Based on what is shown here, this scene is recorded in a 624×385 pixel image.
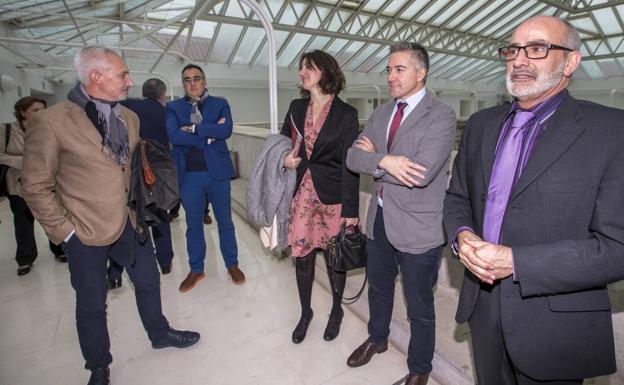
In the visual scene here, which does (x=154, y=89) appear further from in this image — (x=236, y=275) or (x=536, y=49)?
(x=536, y=49)

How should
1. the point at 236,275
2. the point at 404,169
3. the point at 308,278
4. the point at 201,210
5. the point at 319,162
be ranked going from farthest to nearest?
the point at 236,275, the point at 201,210, the point at 308,278, the point at 319,162, the point at 404,169

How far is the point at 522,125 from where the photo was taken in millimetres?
998

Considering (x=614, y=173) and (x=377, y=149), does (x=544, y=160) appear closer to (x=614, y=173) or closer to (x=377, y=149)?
(x=614, y=173)

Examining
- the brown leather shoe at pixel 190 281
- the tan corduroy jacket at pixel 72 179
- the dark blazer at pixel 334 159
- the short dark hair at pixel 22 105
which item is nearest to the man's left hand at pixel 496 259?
the dark blazer at pixel 334 159

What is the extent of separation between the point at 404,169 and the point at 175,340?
1.65 metres

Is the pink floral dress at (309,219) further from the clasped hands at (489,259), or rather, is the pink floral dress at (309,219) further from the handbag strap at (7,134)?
the handbag strap at (7,134)

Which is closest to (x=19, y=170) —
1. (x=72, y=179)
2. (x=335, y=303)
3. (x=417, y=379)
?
(x=72, y=179)

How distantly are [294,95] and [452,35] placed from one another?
752 cm

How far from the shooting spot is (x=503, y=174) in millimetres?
1005

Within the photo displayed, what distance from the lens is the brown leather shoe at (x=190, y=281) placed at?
8.70ft

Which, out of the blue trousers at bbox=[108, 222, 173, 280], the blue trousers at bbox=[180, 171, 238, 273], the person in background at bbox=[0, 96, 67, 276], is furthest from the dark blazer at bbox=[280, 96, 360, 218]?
the person in background at bbox=[0, 96, 67, 276]

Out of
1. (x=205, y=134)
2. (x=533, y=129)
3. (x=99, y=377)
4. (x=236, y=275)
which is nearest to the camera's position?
(x=533, y=129)

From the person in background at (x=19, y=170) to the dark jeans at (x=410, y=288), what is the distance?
9.02ft

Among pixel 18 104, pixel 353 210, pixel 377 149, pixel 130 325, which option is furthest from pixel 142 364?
pixel 18 104
